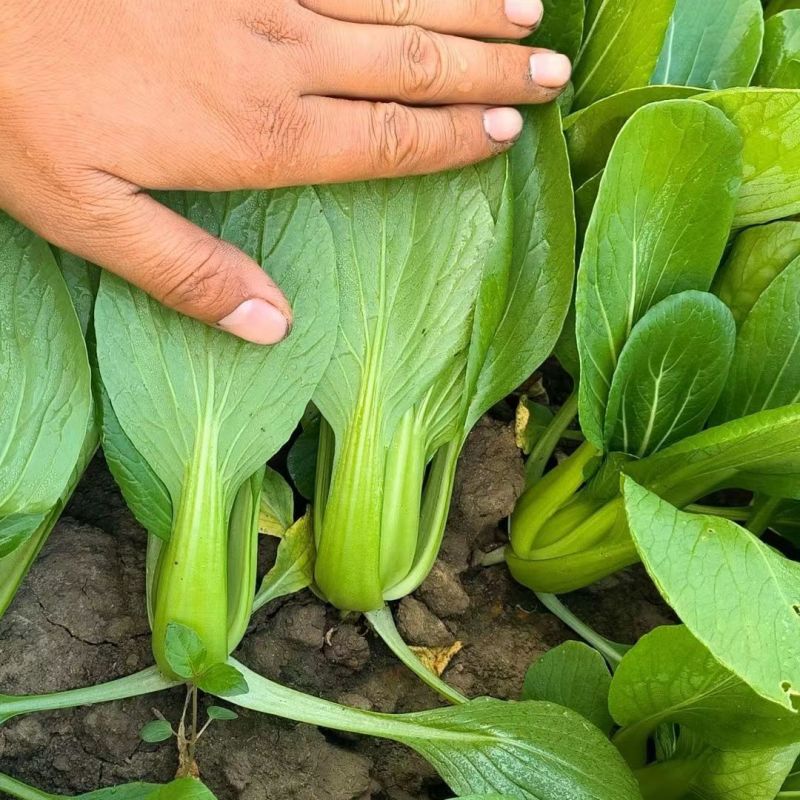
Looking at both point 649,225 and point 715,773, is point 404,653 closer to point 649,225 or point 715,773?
point 715,773

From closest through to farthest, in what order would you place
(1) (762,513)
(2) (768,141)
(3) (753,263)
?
(2) (768,141), (3) (753,263), (1) (762,513)

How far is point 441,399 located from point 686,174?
0.34 meters

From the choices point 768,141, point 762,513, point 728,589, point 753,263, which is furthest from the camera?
point 762,513

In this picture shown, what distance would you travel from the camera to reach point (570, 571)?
3.47 ft

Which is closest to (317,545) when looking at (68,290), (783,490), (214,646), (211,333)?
(214,646)

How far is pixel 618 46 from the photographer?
0.91 m

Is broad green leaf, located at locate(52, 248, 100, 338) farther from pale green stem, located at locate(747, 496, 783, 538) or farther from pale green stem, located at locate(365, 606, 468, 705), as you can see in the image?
pale green stem, located at locate(747, 496, 783, 538)

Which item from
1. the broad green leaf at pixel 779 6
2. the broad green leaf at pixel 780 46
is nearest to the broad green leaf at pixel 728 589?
the broad green leaf at pixel 780 46

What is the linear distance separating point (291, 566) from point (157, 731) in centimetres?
23

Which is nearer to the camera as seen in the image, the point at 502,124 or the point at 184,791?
the point at 184,791

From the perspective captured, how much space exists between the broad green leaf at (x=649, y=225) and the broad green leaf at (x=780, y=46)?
0.20 m

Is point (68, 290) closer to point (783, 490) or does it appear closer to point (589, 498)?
point (589, 498)

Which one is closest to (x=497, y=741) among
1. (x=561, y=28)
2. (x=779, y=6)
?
(x=561, y=28)

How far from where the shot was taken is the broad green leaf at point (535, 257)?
90cm
